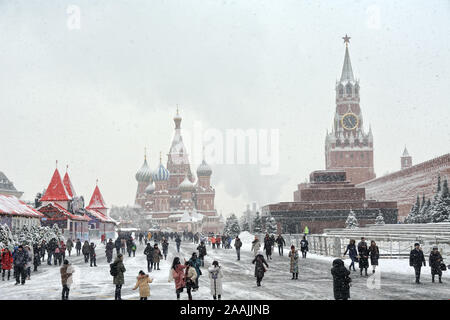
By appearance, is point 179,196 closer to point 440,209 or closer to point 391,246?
point 440,209

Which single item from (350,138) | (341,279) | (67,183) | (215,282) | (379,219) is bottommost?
(215,282)

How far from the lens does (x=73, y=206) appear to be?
6325 centimetres

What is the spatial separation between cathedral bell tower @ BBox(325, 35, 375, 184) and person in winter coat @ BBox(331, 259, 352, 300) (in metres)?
121

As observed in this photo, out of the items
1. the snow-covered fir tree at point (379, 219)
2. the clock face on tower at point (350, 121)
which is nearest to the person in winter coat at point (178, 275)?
the snow-covered fir tree at point (379, 219)

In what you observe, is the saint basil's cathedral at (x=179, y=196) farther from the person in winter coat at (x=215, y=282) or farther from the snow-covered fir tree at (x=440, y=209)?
the person in winter coat at (x=215, y=282)

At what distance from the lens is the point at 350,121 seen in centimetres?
13288

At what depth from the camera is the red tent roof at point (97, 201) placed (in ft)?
277

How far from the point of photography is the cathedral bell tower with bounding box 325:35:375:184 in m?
132

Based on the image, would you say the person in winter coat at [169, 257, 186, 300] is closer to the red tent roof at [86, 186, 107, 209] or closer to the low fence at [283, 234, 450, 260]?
the low fence at [283, 234, 450, 260]

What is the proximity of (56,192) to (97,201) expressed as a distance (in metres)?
23.9

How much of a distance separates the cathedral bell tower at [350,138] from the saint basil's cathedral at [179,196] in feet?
101

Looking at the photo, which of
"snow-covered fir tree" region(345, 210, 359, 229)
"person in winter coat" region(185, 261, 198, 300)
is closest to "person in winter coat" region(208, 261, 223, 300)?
"person in winter coat" region(185, 261, 198, 300)

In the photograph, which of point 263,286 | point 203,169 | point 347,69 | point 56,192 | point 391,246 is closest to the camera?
point 263,286

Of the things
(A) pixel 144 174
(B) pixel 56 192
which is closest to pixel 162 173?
(A) pixel 144 174
